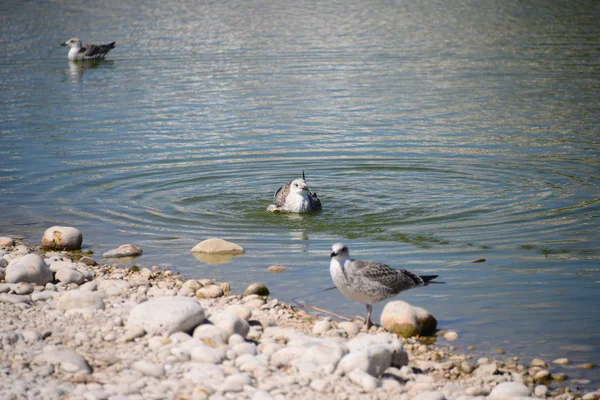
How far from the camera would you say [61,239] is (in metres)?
A: 13.8

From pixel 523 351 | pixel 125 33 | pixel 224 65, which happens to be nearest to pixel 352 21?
pixel 125 33

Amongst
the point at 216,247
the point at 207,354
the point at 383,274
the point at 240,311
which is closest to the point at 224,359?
the point at 207,354

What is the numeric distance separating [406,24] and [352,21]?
370 centimetres

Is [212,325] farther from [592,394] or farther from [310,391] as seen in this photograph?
[592,394]

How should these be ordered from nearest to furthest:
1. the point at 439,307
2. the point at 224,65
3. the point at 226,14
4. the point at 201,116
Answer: the point at 439,307 < the point at 201,116 < the point at 224,65 < the point at 226,14

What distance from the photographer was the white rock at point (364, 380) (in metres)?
8.18

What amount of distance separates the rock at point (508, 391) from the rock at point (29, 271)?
6.45 meters

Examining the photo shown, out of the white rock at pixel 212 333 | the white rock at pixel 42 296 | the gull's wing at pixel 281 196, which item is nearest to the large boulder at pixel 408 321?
the white rock at pixel 212 333

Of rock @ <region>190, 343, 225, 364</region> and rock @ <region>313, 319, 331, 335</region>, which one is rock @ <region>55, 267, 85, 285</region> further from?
rock @ <region>313, 319, 331, 335</region>

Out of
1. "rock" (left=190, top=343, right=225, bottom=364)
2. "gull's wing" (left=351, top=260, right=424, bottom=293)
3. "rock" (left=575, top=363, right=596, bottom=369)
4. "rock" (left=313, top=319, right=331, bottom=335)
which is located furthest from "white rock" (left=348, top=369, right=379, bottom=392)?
"rock" (left=575, top=363, right=596, bottom=369)

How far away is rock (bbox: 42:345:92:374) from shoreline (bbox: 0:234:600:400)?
1cm

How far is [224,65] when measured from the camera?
117ft

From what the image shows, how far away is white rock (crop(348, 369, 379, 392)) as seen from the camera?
8180 mm

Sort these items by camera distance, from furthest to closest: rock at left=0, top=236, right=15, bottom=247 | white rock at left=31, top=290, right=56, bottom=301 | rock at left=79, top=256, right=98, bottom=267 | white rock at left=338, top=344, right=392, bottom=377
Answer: rock at left=0, top=236, right=15, bottom=247
rock at left=79, top=256, right=98, bottom=267
white rock at left=31, top=290, right=56, bottom=301
white rock at left=338, top=344, right=392, bottom=377
